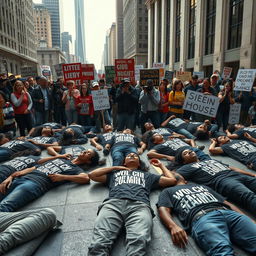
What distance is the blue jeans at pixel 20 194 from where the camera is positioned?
11.3 feet

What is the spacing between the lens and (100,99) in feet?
28.1

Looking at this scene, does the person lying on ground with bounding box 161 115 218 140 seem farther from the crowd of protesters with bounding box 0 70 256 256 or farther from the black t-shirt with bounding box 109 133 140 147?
the black t-shirt with bounding box 109 133 140 147

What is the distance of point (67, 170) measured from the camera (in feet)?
14.6

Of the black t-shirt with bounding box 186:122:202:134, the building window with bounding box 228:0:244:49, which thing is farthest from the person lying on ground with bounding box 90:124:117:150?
the building window with bounding box 228:0:244:49

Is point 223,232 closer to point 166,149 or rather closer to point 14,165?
point 166,149

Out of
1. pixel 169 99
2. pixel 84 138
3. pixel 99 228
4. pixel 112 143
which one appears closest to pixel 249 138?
pixel 169 99

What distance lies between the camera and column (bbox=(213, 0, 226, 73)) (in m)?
20.7

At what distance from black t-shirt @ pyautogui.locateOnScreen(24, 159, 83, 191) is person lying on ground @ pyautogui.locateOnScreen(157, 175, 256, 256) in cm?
190

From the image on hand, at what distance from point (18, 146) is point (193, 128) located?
5.08 meters

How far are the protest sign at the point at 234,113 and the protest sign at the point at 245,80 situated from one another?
668 mm

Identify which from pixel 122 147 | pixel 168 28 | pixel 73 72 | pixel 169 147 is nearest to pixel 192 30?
pixel 168 28

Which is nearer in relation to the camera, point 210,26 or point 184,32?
point 210,26

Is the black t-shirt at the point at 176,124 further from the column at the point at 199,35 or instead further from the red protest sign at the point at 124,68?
the column at the point at 199,35

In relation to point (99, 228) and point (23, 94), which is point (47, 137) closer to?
point (23, 94)
